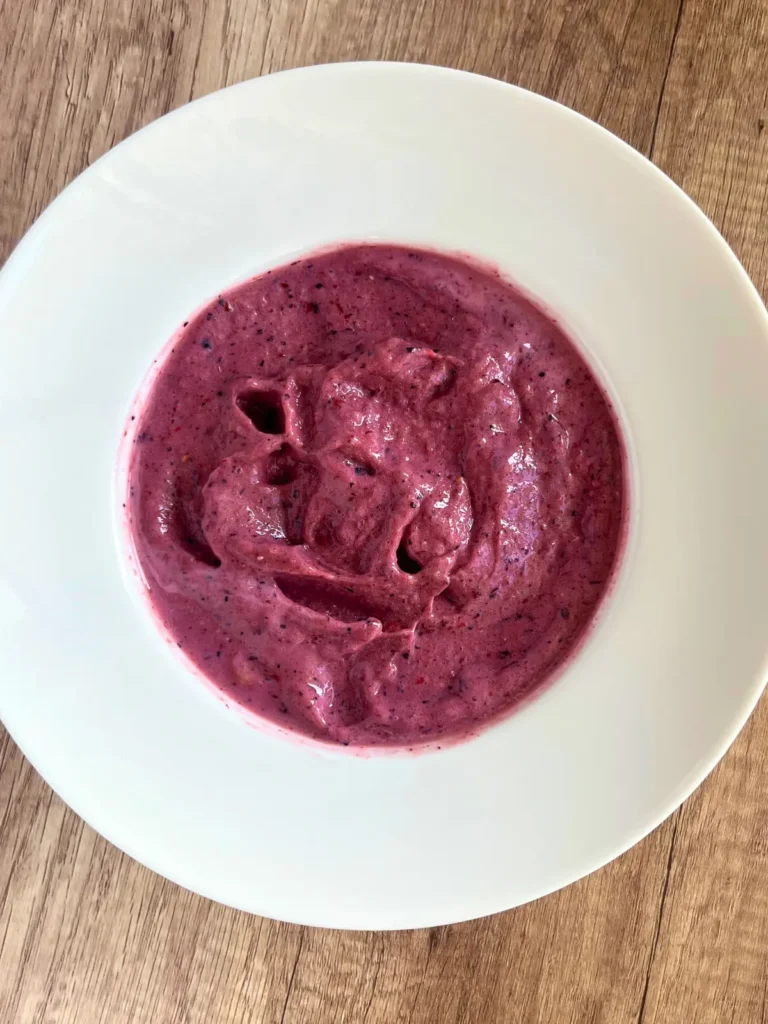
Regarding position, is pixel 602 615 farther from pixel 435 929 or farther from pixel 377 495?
pixel 435 929

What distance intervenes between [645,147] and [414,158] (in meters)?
0.68

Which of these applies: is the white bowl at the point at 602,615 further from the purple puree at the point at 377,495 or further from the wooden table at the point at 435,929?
the wooden table at the point at 435,929

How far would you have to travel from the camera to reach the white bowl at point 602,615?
1.54 meters

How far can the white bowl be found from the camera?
1.54 m

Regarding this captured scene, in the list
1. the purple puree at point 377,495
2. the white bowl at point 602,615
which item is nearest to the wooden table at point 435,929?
the white bowl at point 602,615

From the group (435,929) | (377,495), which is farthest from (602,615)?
(435,929)

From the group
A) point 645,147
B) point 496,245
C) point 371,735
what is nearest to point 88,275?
point 496,245

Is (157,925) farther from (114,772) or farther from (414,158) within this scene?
(414,158)

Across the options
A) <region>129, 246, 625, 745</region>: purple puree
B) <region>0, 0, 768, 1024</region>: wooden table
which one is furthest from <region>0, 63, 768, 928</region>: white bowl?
<region>0, 0, 768, 1024</region>: wooden table

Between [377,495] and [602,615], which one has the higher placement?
[377,495]

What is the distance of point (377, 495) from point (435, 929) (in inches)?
47.3

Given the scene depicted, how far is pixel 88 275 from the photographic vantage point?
5.30 ft

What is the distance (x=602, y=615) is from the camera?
1.72m

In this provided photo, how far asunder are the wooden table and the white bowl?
0.42 metres
